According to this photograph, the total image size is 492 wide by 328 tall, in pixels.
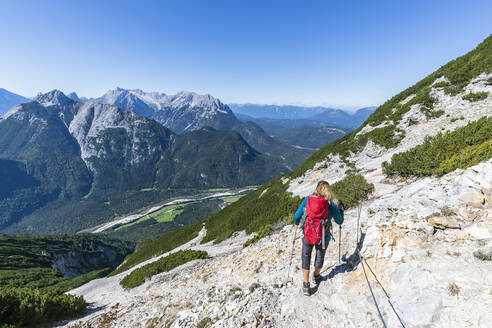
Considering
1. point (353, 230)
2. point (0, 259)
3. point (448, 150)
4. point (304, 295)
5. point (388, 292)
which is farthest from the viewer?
point (0, 259)

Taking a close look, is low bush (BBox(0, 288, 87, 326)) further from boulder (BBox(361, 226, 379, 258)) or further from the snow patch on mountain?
the snow patch on mountain

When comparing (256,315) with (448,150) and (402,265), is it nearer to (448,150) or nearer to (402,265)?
(402,265)

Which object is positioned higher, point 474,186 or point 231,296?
point 474,186

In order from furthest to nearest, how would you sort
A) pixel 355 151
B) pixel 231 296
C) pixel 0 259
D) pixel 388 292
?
pixel 0 259 → pixel 355 151 → pixel 231 296 → pixel 388 292

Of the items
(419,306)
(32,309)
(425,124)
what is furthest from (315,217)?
(425,124)

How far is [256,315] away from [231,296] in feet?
7.81

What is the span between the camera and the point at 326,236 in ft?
25.7

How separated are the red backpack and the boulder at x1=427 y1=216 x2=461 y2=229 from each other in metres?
4.08

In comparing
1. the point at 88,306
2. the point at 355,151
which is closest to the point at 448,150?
the point at 355,151

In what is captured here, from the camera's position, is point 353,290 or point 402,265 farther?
point 353,290

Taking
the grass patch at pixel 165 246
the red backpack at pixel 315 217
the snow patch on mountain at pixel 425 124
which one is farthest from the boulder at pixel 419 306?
the grass patch at pixel 165 246

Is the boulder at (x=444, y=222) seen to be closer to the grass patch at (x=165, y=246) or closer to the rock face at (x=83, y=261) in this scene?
the grass patch at (x=165, y=246)

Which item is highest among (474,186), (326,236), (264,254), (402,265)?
(474,186)

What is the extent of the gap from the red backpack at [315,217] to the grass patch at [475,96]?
104 ft
